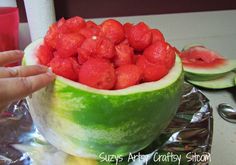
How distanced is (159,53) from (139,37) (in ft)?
0.16

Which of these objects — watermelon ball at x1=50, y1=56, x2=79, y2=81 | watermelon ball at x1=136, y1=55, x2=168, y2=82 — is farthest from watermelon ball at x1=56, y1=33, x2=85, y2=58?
watermelon ball at x1=136, y1=55, x2=168, y2=82

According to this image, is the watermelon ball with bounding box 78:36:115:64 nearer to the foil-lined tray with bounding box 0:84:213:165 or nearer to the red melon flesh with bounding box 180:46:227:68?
the foil-lined tray with bounding box 0:84:213:165

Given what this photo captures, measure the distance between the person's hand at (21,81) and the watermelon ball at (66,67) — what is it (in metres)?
0.02

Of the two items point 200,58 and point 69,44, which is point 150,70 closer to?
point 69,44

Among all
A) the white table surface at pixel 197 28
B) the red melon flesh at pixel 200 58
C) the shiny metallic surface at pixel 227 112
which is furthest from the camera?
the white table surface at pixel 197 28

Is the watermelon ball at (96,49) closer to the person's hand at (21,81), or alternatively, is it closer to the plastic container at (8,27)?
the person's hand at (21,81)

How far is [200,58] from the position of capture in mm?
1030

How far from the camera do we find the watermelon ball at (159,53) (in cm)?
55

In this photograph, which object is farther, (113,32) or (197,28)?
(197,28)

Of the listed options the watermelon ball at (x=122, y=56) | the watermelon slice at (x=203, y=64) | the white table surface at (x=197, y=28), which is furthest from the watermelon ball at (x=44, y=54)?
the white table surface at (x=197, y=28)

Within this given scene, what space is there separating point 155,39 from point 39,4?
0.56 metres

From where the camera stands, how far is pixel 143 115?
53cm

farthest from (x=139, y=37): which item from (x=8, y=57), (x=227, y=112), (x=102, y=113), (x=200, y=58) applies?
(x=200, y=58)

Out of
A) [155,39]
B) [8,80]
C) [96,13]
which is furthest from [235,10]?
[8,80]
